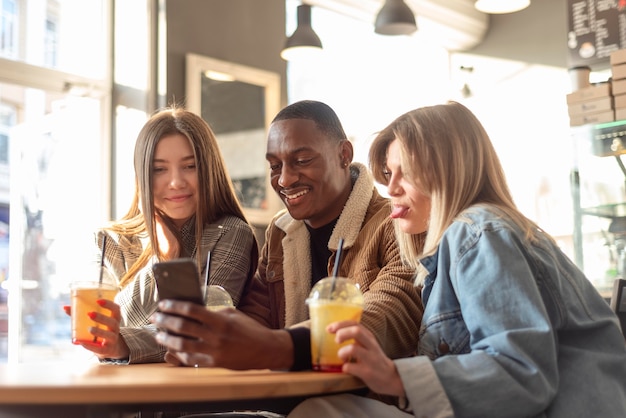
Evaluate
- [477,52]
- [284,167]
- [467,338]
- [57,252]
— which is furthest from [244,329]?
[477,52]

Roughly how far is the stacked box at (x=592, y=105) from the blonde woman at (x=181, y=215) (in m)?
2.41

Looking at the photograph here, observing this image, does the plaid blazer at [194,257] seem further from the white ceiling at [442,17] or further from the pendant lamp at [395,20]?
the white ceiling at [442,17]

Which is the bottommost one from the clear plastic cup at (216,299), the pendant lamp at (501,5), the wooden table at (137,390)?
the wooden table at (137,390)

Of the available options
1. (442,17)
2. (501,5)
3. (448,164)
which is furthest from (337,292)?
(442,17)

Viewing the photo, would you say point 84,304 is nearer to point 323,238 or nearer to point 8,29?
point 323,238

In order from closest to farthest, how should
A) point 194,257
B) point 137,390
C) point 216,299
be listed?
point 137,390, point 216,299, point 194,257

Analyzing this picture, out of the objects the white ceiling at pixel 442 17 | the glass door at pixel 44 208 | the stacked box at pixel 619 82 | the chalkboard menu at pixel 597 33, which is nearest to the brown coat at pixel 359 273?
the stacked box at pixel 619 82

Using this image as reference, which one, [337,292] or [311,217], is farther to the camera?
[311,217]

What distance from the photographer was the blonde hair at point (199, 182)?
233 centimetres

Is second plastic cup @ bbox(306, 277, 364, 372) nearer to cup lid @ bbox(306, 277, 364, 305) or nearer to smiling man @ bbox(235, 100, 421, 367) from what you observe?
cup lid @ bbox(306, 277, 364, 305)

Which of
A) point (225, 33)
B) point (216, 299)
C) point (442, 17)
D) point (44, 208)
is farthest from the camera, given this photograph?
point (442, 17)

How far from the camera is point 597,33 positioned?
5305 millimetres

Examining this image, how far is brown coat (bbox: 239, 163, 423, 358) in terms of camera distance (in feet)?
5.75

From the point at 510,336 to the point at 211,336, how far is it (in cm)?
49
